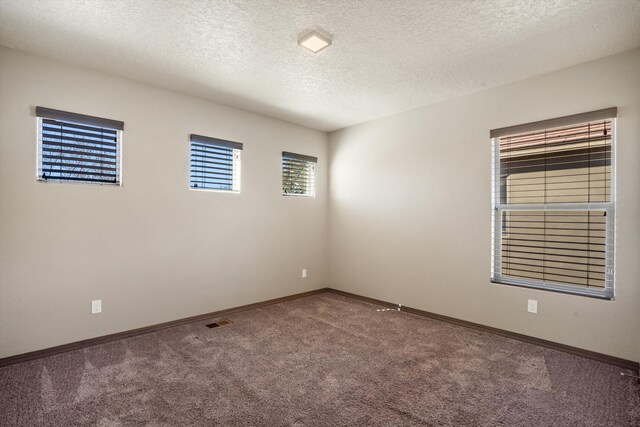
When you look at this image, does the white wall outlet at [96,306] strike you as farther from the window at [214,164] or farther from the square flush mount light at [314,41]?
the square flush mount light at [314,41]

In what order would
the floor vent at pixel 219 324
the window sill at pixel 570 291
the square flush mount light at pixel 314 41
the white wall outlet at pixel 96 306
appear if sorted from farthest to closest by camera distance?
the floor vent at pixel 219 324
the white wall outlet at pixel 96 306
the window sill at pixel 570 291
the square flush mount light at pixel 314 41

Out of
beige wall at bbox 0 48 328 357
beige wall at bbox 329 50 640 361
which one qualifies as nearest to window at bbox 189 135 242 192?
beige wall at bbox 0 48 328 357

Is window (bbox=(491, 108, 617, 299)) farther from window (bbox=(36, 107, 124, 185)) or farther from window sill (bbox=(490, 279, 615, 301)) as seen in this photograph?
window (bbox=(36, 107, 124, 185))

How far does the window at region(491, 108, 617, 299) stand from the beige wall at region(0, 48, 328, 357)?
285 centimetres

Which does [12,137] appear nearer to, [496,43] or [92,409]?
[92,409]

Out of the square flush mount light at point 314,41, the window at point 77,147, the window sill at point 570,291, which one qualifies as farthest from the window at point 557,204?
the window at point 77,147

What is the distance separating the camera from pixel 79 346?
296 cm

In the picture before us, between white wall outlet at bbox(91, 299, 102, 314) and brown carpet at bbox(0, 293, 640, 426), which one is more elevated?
white wall outlet at bbox(91, 299, 102, 314)

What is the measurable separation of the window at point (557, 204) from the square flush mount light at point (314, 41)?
7.02ft

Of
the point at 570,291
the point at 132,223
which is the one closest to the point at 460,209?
the point at 570,291

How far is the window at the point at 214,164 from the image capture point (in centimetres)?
384

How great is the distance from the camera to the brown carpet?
202 centimetres

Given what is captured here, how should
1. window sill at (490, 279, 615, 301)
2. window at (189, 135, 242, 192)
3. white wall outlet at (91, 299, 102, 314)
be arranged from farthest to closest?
1. window at (189, 135, 242, 192)
2. white wall outlet at (91, 299, 102, 314)
3. window sill at (490, 279, 615, 301)

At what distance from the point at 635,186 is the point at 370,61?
2508 millimetres
